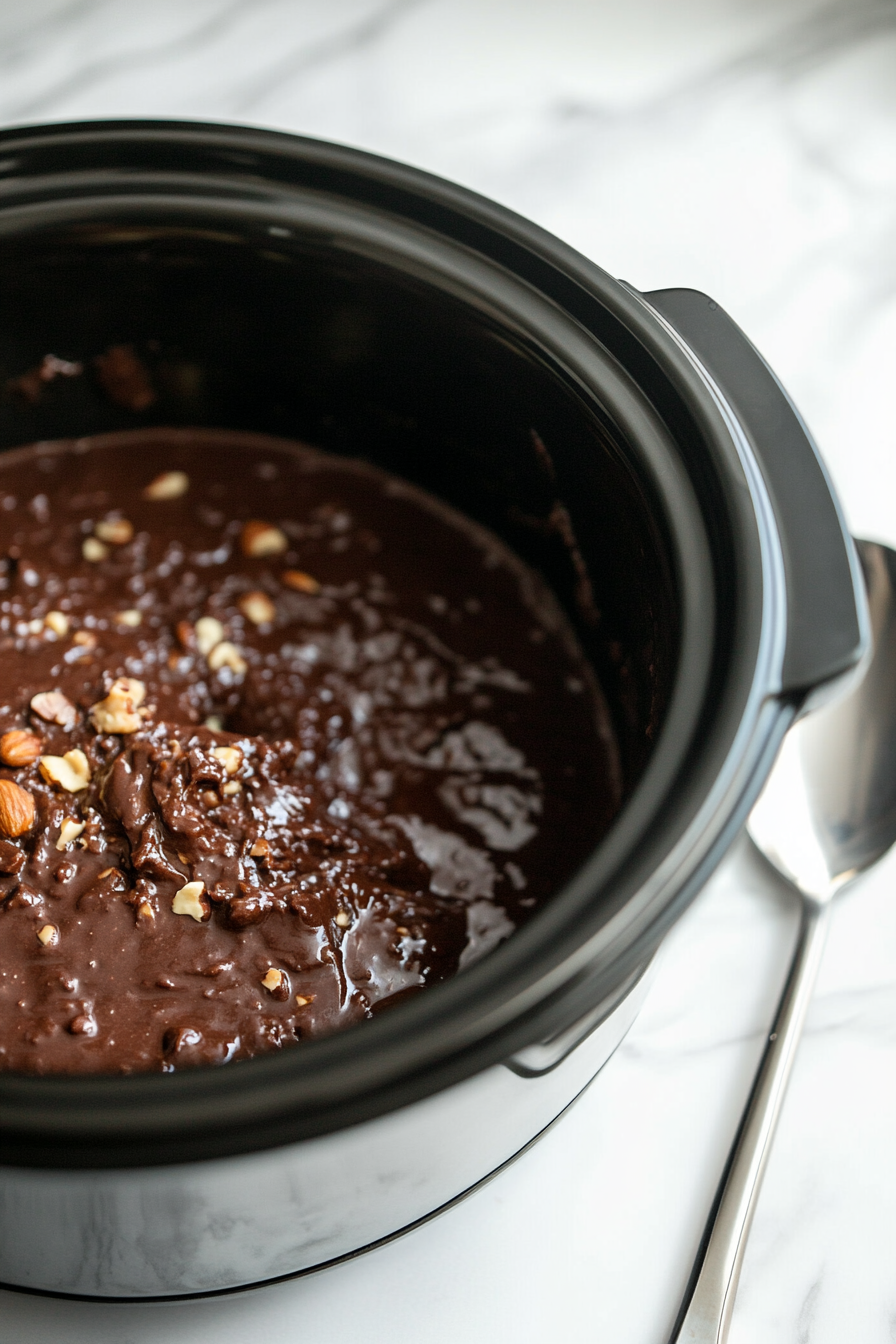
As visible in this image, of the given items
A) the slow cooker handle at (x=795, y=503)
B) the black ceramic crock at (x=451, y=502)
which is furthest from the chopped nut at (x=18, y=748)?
the slow cooker handle at (x=795, y=503)

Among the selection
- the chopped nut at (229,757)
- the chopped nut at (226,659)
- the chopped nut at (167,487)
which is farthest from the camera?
the chopped nut at (167,487)

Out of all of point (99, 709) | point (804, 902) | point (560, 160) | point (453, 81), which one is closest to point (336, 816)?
point (99, 709)

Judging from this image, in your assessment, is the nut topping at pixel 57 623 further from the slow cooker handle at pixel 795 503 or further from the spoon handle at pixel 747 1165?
the spoon handle at pixel 747 1165

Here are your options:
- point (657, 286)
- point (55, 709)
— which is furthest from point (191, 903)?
point (657, 286)

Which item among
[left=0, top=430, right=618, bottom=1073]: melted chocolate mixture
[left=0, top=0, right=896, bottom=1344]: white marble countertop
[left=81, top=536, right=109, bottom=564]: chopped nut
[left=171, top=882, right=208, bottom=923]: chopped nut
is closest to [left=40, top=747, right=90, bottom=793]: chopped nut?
[left=0, top=430, right=618, bottom=1073]: melted chocolate mixture

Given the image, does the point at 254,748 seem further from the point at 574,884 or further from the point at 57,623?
the point at 574,884

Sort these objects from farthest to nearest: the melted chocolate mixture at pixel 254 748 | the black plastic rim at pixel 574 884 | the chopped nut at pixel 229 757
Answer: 1. the chopped nut at pixel 229 757
2. the melted chocolate mixture at pixel 254 748
3. the black plastic rim at pixel 574 884
